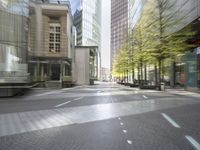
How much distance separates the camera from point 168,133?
307 inches

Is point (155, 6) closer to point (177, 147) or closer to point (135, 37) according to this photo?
point (135, 37)

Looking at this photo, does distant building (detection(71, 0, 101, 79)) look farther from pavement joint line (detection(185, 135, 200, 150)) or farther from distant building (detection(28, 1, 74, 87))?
pavement joint line (detection(185, 135, 200, 150))

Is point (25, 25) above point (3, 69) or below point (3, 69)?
above

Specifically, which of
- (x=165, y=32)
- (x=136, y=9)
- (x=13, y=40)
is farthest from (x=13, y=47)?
(x=136, y=9)

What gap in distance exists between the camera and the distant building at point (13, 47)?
21875mm

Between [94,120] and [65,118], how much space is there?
3.67 feet

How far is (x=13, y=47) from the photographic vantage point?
25.9 meters

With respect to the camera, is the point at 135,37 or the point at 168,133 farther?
the point at 135,37

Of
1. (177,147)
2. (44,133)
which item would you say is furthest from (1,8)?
(177,147)

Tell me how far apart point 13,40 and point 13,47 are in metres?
0.71

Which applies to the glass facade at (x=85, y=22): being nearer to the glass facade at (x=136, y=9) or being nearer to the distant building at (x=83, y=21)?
the distant building at (x=83, y=21)

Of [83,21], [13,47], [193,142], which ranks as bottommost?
[193,142]

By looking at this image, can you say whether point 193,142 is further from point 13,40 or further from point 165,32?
point 165,32

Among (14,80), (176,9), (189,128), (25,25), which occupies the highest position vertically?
(176,9)
